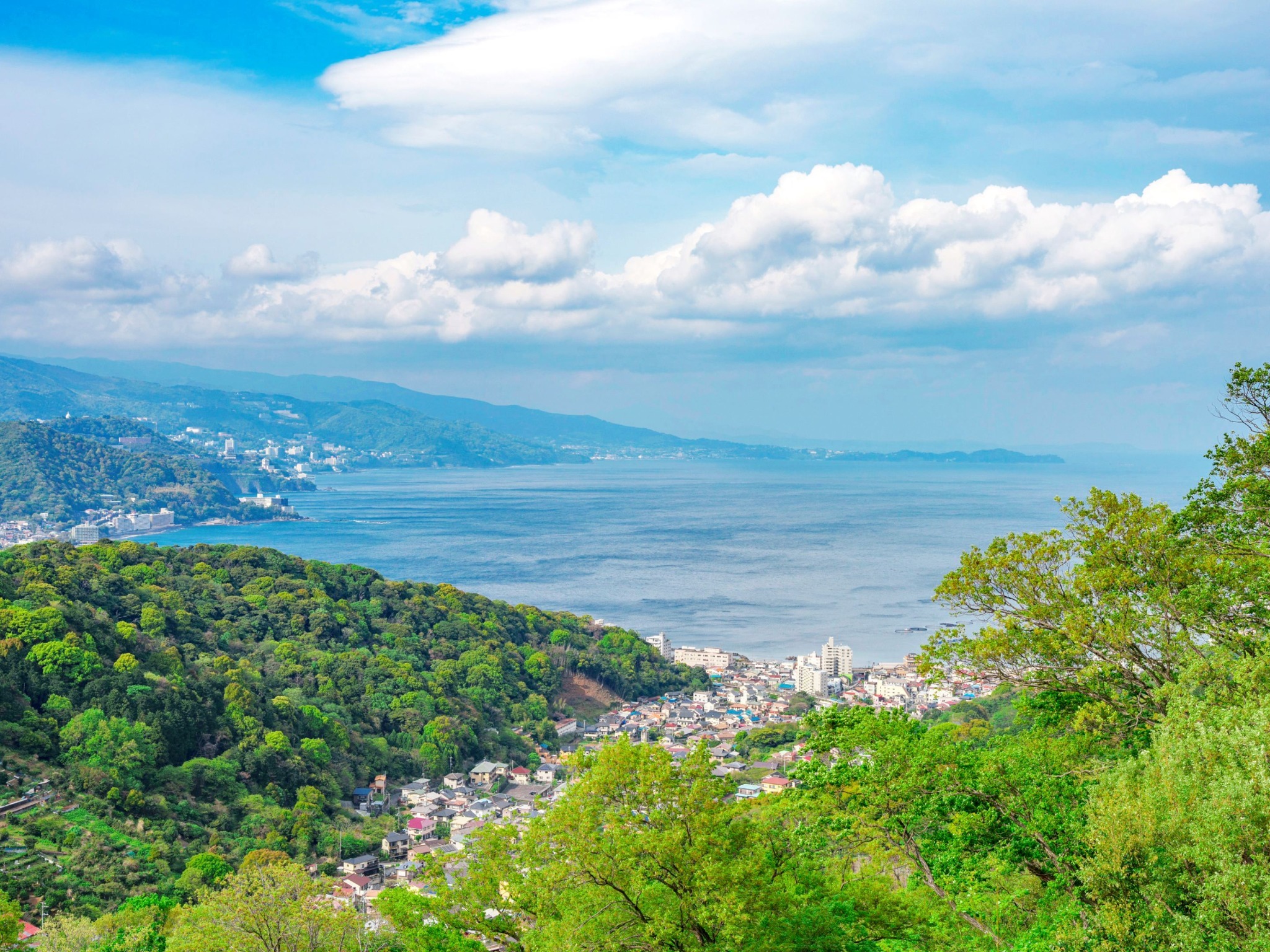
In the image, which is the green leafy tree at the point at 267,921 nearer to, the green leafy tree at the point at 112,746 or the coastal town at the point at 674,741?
the coastal town at the point at 674,741

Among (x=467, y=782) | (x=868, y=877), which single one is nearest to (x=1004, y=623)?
(x=868, y=877)

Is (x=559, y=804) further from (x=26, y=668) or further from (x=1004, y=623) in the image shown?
(x=26, y=668)

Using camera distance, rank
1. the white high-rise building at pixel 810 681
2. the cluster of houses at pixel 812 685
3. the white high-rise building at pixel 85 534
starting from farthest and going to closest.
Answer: the white high-rise building at pixel 85 534 → the white high-rise building at pixel 810 681 → the cluster of houses at pixel 812 685

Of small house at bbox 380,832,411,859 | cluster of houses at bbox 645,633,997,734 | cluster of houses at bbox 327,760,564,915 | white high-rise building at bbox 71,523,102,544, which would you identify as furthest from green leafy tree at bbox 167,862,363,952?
white high-rise building at bbox 71,523,102,544

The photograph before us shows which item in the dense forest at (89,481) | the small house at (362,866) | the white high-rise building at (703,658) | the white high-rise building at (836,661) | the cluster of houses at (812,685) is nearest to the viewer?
the small house at (362,866)

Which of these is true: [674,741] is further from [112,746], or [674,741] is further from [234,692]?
[112,746]

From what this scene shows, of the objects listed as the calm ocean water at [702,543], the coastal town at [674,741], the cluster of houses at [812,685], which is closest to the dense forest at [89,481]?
the calm ocean water at [702,543]

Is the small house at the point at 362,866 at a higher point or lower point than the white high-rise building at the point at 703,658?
higher

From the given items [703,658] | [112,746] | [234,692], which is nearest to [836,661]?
[703,658]

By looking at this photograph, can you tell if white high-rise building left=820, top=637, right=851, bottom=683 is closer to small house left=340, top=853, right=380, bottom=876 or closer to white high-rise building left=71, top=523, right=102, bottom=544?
small house left=340, top=853, right=380, bottom=876
